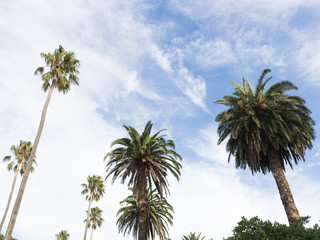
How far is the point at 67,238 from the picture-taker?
64250 millimetres

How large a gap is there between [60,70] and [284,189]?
2215 cm

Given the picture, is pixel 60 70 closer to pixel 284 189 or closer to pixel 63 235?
pixel 284 189

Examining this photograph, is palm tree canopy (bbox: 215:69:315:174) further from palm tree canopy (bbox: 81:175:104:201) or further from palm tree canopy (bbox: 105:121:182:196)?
palm tree canopy (bbox: 81:175:104:201)

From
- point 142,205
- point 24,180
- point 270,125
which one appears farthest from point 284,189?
point 24,180

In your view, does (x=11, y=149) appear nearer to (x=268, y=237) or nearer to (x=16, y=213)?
(x=16, y=213)

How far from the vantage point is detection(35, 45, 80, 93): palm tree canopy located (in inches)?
927

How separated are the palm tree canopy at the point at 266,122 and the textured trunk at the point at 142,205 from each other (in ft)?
27.9

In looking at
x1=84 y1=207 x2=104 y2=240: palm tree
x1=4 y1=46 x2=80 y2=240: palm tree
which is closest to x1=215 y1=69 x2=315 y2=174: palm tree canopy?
x1=4 y1=46 x2=80 y2=240: palm tree

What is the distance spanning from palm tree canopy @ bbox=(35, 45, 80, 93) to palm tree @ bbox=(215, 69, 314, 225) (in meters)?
15.0

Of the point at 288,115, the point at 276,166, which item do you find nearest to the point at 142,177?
the point at 276,166

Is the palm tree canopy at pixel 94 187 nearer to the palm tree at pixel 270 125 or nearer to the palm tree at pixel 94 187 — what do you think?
the palm tree at pixel 94 187

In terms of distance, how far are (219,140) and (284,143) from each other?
18.2 feet

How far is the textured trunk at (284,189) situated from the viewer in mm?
18016

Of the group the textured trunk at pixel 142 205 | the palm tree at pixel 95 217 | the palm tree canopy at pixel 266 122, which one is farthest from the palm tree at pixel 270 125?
the palm tree at pixel 95 217
